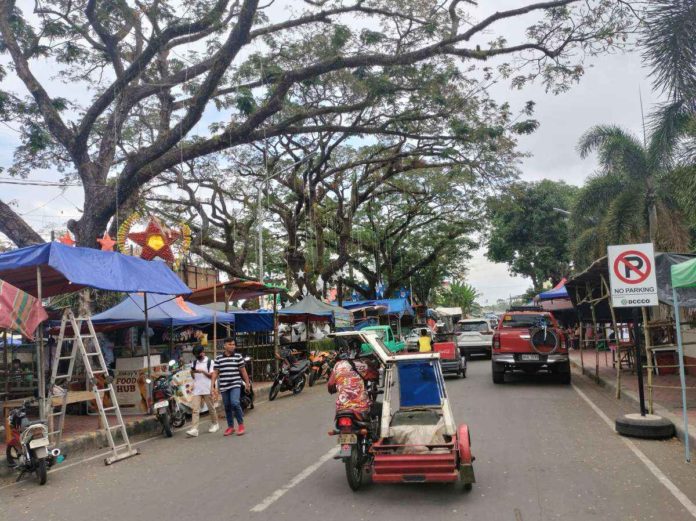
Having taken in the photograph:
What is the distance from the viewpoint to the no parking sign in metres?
8.22

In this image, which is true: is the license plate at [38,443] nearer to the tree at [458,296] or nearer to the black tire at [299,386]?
the black tire at [299,386]

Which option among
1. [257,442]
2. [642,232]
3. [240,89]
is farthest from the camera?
[642,232]

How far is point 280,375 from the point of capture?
15.2 metres

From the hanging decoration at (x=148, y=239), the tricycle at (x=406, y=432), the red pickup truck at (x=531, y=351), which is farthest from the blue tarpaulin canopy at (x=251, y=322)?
the tricycle at (x=406, y=432)

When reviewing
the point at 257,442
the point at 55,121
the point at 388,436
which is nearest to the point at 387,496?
the point at 388,436

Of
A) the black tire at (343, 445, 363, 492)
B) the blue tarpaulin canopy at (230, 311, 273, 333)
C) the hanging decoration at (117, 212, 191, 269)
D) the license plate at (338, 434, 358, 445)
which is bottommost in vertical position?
the black tire at (343, 445, 363, 492)

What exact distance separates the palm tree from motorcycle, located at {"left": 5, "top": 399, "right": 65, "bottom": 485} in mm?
17362

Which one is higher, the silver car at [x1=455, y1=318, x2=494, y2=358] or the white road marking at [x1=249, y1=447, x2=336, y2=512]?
the silver car at [x1=455, y1=318, x2=494, y2=358]

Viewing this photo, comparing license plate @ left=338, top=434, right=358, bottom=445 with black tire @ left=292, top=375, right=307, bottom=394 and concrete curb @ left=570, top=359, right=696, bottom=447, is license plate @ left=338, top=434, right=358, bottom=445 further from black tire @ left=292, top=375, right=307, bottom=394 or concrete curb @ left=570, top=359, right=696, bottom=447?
black tire @ left=292, top=375, right=307, bottom=394

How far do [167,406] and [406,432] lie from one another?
5.69 metres

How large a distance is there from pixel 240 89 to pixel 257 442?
908 cm

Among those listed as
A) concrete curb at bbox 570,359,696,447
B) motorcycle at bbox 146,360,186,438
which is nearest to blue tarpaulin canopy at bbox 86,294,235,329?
motorcycle at bbox 146,360,186,438

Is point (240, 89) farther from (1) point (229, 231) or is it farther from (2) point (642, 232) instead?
(2) point (642, 232)

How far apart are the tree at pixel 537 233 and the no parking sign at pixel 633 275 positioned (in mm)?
32584
